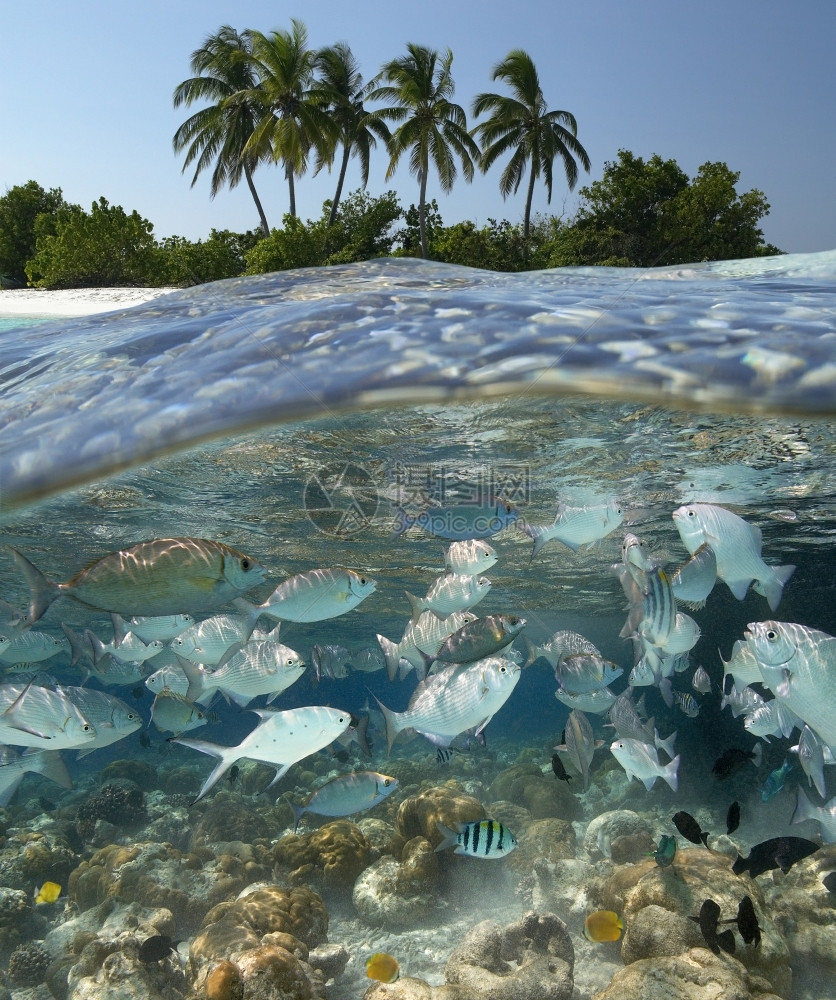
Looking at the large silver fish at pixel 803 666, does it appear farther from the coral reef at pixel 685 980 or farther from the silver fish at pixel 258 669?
the silver fish at pixel 258 669

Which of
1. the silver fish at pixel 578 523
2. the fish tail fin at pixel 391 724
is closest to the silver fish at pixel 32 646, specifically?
the fish tail fin at pixel 391 724

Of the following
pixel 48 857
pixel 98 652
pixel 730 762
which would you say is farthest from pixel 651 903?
pixel 48 857

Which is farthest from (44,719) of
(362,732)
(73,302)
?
(73,302)

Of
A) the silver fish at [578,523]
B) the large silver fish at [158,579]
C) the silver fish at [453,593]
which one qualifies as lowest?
the silver fish at [453,593]

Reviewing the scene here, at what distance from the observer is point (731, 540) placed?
5.39m

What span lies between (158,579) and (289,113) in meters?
44.2

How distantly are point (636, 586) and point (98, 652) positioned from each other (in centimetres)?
654

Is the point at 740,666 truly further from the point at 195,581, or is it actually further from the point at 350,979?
the point at 350,979

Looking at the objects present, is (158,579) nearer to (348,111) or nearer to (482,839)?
(482,839)

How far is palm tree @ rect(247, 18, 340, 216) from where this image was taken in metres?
39.6

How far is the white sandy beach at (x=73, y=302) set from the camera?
1655 centimetres

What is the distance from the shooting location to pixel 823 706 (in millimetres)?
4449

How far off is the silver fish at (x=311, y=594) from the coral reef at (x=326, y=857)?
682cm

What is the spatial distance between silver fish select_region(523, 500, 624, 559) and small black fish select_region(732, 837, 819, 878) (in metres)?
3.22
